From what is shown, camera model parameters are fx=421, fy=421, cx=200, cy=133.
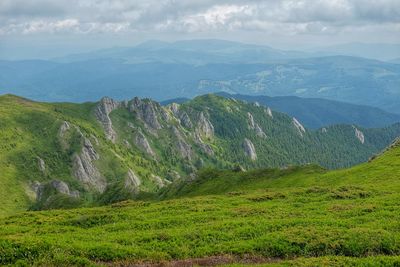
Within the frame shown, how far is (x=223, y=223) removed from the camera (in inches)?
1481

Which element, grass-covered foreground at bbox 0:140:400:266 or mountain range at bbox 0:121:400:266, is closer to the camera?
mountain range at bbox 0:121:400:266

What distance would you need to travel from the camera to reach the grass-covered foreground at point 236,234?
93.1ft

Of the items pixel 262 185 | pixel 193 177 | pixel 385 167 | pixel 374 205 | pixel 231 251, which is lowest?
pixel 193 177

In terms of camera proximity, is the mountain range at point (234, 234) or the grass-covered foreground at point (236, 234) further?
the grass-covered foreground at point (236, 234)

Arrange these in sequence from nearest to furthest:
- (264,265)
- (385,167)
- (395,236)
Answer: (264,265) → (395,236) → (385,167)

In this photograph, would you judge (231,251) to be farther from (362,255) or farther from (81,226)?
(81,226)

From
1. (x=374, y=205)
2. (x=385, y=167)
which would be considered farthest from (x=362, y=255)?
(x=385, y=167)

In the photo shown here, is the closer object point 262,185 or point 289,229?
point 289,229

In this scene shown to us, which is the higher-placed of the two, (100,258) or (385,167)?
(100,258)

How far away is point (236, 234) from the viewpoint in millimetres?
34062

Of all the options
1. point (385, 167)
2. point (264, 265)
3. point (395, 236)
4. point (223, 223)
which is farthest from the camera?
point (385, 167)

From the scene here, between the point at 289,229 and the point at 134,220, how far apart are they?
54.0 ft

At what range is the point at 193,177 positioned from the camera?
428 ft

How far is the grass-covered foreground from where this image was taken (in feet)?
93.1
